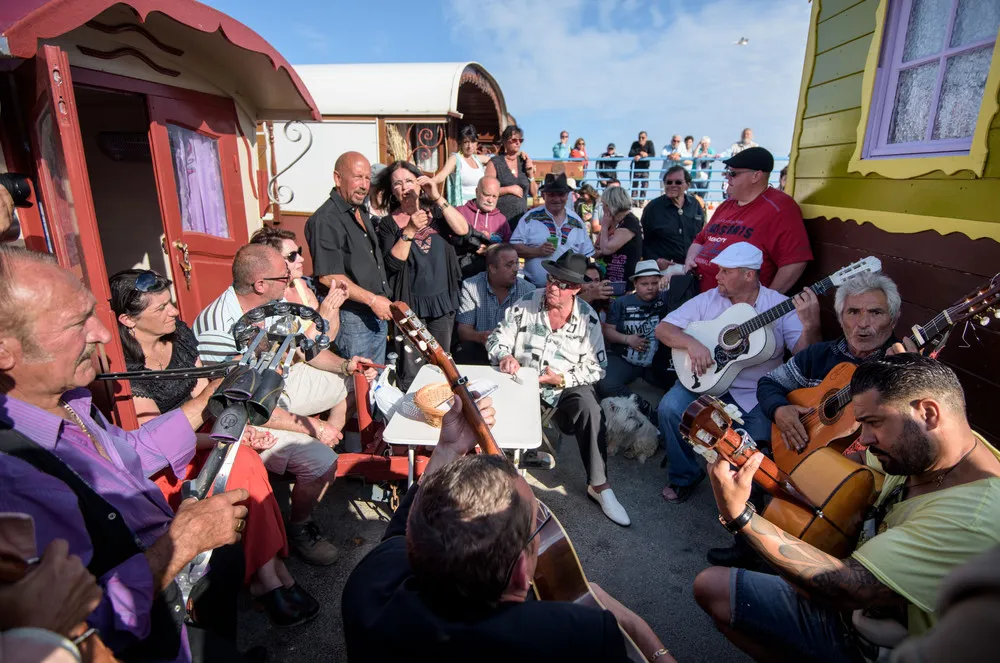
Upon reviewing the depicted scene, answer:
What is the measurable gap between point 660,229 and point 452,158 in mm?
2789

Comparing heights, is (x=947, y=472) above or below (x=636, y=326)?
above

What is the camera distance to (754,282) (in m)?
3.35

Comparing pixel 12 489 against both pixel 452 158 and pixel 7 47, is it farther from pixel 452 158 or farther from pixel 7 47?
pixel 452 158

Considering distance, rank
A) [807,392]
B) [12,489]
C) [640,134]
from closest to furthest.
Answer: [12,489] < [807,392] < [640,134]

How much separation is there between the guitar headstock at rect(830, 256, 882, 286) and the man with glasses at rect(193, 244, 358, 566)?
3.01 meters

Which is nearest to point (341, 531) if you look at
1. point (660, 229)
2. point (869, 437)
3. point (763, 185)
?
point (869, 437)

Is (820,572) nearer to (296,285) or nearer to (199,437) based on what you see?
(199,437)

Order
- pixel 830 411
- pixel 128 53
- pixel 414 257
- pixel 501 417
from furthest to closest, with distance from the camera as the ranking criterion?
1. pixel 414 257
2. pixel 128 53
3. pixel 501 417
4. pixel 830 411

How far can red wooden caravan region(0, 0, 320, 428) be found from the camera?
219cm

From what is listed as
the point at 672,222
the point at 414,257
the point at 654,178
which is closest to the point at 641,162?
the point at 654,178

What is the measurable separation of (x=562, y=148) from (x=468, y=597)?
1340 cm

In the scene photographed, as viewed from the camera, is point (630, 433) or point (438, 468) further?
point (630, 433)

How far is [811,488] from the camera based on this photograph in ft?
6.60

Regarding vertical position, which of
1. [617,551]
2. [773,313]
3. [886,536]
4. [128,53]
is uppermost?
[128,53]
